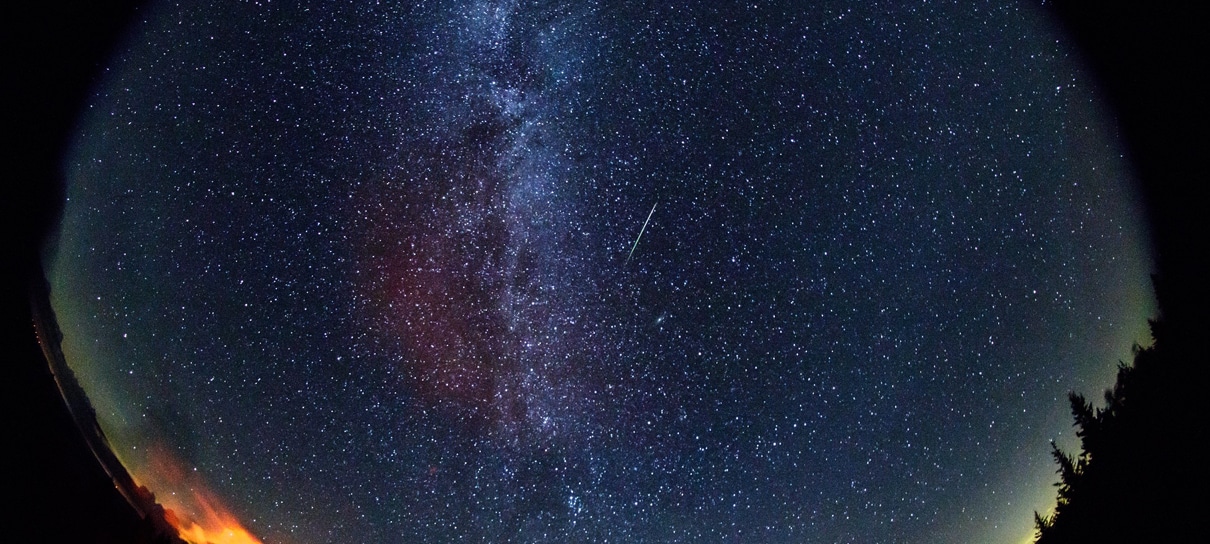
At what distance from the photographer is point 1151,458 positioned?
10.0 feet

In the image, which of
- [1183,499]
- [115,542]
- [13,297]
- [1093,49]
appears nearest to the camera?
[1183,499]

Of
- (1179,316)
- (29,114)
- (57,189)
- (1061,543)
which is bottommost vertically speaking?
(1061,543)

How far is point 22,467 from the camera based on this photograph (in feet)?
16.1

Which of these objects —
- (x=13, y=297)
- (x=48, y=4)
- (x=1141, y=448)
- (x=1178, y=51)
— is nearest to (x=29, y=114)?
(x=48, y=4)

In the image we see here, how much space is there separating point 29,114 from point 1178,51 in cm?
845

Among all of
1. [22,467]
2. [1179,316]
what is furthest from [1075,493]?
[22,467]

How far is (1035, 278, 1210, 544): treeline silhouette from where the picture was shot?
289cm

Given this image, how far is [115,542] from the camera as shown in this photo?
19.0ft

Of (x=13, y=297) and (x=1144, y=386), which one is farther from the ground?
(x=13, y=297)

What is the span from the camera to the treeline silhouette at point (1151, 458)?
114 inches

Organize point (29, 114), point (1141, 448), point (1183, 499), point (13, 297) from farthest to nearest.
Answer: point (13, 297) < point (29, 114) < point (1141, 448) < point (1183, 499)

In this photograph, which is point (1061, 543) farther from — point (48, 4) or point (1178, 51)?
point (48, 4)

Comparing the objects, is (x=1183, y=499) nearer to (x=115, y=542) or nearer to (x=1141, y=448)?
(x=1141, y=448)

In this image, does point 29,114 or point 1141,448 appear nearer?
point 1141,448
